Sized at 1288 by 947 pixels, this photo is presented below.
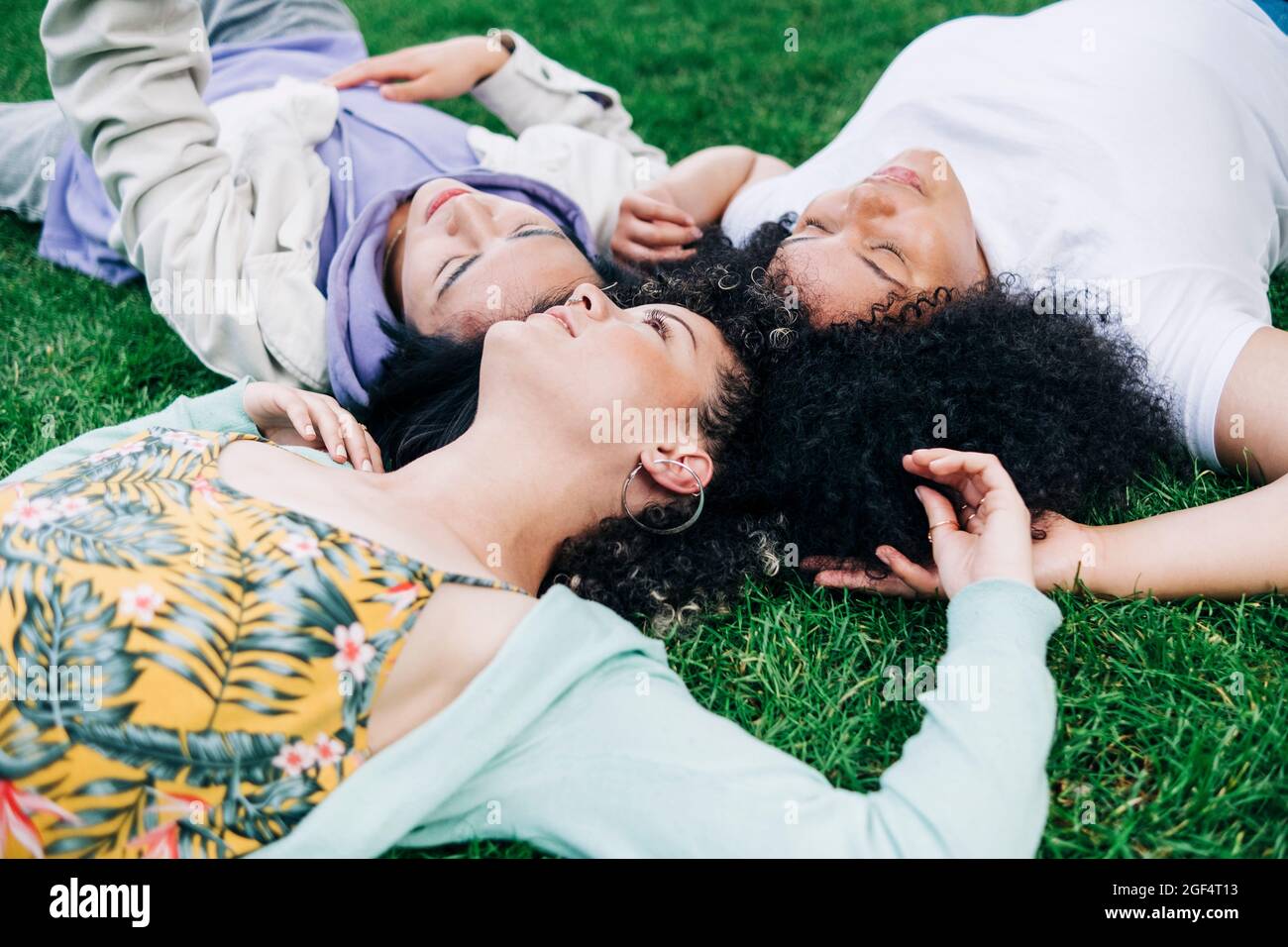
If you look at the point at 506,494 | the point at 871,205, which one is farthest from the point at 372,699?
the point at 871,205

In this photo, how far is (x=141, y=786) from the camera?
5.59ft

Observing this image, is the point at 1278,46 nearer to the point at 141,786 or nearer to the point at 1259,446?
the point at 1259,446

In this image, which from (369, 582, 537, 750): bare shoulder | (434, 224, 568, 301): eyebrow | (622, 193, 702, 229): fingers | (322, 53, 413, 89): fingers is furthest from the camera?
Result: (322, 53, 413, 89): fingers

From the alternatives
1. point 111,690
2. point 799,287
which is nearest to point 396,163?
point 799,287

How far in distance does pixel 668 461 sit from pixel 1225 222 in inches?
77.2

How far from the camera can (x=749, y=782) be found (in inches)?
68.7

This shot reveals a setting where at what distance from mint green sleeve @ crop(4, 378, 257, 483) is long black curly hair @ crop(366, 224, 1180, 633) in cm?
46

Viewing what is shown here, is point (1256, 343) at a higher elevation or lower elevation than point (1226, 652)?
higher

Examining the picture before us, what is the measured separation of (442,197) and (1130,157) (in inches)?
87.6

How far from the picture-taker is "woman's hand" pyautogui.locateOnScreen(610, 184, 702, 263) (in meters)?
3.68

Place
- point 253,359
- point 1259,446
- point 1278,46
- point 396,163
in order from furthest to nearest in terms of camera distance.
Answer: point 396,163
point 1278,46
point 253,359
point 1259,446

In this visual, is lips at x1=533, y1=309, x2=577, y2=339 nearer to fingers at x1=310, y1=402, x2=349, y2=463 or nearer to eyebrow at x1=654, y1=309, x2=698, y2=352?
eyebrow at x1=654, y1=309, x2=698, y2=352

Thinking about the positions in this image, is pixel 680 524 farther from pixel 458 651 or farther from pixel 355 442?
pixel 355 442

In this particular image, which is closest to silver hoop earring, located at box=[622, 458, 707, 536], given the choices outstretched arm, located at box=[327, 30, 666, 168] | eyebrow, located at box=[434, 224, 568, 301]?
eyebrow, located at box=[434, 224, 568, 301]
